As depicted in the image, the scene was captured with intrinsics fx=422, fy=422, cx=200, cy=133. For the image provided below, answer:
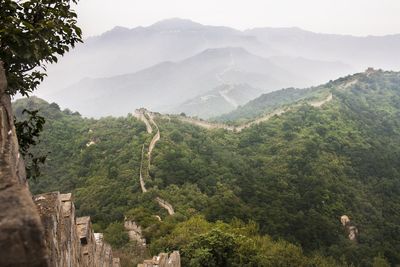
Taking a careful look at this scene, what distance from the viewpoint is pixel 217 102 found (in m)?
166

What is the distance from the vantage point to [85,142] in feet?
148

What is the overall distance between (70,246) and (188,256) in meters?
15.9

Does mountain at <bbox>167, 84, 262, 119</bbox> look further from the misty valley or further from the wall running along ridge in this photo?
the wall running along ridge

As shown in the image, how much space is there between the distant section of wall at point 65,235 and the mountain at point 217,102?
141m

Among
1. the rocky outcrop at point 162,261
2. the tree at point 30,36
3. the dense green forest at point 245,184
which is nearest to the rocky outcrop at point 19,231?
the tree at point 30,36

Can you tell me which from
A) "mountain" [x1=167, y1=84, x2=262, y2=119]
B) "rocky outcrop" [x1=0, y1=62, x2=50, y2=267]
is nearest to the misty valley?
"rocky outcrop" [x1=0, y1=62, x2=50, y2=267]

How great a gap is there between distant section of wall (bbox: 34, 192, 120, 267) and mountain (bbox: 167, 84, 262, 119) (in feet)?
461

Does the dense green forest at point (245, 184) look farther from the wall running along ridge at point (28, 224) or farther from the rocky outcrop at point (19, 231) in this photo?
the rocky outcrop at point (19, 231)

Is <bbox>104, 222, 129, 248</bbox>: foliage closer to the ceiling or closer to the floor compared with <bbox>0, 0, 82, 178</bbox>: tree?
closer to the floor

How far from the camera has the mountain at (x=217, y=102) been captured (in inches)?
6171

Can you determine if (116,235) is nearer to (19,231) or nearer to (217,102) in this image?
(19,231)

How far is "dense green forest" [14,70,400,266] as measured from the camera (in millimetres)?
24875

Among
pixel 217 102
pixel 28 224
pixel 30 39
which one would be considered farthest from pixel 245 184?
pixel 217 102

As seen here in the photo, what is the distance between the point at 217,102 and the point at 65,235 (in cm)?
16132
